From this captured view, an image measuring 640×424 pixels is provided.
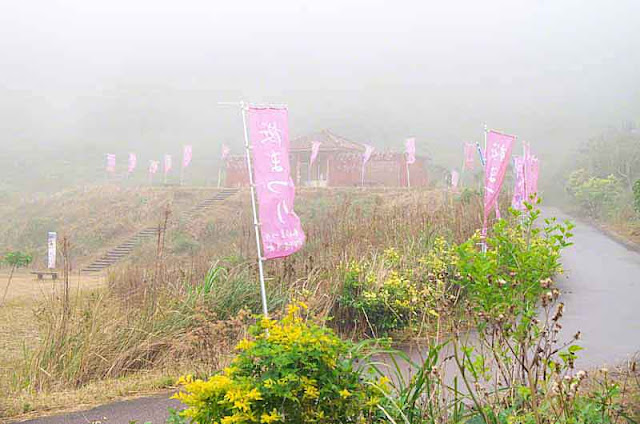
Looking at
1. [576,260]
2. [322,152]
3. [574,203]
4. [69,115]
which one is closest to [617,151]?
[574,203]

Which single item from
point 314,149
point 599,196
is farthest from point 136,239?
point 599,196

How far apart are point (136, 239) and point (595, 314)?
26937mm

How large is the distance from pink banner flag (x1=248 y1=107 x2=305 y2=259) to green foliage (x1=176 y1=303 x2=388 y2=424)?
3.75 m

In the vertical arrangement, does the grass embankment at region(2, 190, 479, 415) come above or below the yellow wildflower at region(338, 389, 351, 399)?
below

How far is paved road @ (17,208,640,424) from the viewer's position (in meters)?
4.84

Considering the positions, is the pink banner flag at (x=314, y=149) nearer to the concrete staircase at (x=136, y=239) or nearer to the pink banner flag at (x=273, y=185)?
the concrete staircase at (x=136, y=239)

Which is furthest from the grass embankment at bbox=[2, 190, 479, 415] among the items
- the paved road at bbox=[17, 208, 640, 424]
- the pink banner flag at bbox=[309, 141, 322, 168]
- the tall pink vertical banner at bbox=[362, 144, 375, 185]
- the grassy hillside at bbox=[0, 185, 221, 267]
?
the pink banner flag at bbox=[309, 141, 322, 168]

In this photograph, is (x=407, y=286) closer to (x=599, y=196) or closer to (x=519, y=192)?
(x=519, y=192)

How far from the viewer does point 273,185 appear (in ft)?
22.0

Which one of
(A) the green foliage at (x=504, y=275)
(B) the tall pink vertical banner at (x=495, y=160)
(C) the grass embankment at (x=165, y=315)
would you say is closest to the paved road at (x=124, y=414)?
(C) the grass embankment at (x=165, y=315)

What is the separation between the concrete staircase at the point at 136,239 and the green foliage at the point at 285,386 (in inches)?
992

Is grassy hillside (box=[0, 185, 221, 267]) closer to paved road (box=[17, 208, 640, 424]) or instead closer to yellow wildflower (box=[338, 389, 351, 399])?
paved road (box=[17, 208, 640, 424])

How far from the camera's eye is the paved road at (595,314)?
4.84m

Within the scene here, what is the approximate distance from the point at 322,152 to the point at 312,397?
129 feet
